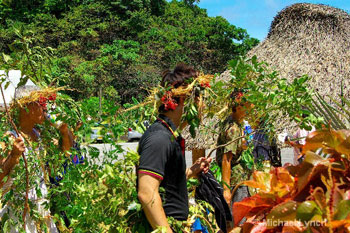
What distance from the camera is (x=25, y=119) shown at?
2615 mm

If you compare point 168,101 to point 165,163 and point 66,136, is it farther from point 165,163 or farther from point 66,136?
point 66,136

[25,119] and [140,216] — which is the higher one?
[25,119]

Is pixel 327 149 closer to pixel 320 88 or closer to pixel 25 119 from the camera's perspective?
pixel 25 119

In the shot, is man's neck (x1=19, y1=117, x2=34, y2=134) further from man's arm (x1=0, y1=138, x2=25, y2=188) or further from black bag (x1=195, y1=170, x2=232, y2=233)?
black bag (x1=195, y1=170, x2=232, y2=233)

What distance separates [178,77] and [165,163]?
20.0 inches

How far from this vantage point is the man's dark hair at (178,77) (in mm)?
2189

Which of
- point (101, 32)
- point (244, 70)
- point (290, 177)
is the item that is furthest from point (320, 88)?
point (101, 32)

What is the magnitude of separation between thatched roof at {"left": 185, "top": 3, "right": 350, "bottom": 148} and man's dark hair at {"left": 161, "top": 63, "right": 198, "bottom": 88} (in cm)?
601

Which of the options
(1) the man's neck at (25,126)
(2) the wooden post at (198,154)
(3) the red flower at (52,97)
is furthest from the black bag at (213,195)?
(2) the wooden post at (198,154)

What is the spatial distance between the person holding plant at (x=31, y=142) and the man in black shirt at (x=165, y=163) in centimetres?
74

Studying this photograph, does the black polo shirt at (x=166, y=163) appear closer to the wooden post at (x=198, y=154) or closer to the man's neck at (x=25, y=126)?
the man's neck at (x=25, y=126)

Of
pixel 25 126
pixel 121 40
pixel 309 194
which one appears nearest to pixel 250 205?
pixel 309 194

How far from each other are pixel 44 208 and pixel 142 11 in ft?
107

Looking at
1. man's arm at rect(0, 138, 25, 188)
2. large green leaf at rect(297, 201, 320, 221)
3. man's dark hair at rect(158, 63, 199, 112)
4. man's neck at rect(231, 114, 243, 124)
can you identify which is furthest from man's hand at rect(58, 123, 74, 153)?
large green leaf at rect(297, 201, 320, 221)
